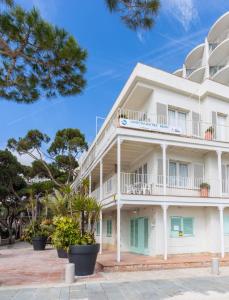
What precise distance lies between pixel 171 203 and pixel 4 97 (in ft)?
28.6

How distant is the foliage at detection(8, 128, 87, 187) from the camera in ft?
98.0

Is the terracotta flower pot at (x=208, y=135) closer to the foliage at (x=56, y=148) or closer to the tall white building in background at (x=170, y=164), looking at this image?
the tall white building in background at (x=170, y=164)

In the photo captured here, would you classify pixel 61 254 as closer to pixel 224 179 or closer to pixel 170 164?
pixel 170 164

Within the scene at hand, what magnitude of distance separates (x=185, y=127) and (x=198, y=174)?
2759 millimetres

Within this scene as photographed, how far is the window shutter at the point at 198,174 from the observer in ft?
54.9

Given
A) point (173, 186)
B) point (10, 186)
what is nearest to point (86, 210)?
point (173, 186)

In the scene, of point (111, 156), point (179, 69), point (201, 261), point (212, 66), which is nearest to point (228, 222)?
point (201, 261)

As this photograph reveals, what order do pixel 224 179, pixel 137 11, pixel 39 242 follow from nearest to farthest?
pixel 137 11 → pixel 224 179 → pixel 39 242

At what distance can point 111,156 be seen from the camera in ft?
58.8

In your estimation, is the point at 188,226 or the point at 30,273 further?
the point at 188,226

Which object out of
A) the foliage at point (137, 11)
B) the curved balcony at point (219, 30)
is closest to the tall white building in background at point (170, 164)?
the foliage at point (137, 11)

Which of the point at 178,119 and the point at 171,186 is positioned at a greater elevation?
the point at 178,119

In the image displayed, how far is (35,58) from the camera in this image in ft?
26.2

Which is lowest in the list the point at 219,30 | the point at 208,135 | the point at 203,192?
the point at 203,192
